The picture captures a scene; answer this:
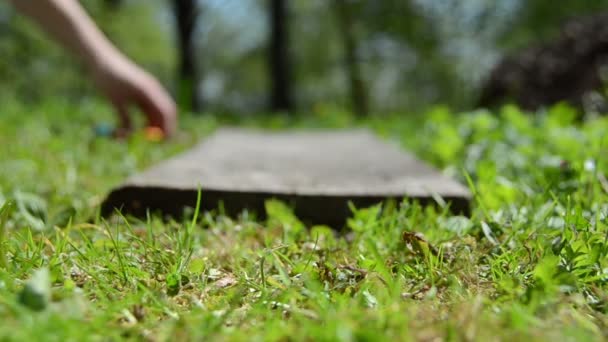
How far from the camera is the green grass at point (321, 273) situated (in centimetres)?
73

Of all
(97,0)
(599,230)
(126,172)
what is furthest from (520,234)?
(97,0)

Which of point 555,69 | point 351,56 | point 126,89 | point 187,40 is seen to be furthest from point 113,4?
point 126,89

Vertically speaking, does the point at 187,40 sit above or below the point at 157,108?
above

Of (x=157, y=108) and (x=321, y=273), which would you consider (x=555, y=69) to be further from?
(x=321, y=273)

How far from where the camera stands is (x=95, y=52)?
90.2 inches

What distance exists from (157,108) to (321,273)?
6.29 ft

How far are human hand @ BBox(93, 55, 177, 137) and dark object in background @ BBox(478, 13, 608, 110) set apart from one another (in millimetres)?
3356

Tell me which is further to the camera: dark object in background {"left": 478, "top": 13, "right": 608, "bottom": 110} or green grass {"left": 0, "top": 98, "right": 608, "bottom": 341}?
dark object in background {"left": 478, "top": 13, "right": 608, "bottom": 110}

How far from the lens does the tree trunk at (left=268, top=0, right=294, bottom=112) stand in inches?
352

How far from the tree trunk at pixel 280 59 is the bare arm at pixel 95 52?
6583 mm

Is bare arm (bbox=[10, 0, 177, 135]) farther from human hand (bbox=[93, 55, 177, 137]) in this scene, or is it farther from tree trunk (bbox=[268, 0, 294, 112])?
tree trunk (bbox=[268, 0, 294, 112])

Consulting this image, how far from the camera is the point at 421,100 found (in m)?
15.1

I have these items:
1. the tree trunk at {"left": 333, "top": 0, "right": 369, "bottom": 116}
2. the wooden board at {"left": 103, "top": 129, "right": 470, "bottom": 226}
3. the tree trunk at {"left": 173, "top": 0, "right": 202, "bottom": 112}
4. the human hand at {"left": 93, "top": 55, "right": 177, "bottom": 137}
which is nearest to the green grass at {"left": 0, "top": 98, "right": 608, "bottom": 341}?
the wooden board at {"left": 103, "top": 129, "right": 470, "bottom": 226}

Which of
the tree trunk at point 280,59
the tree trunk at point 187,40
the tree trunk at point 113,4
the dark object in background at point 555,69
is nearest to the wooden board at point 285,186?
the dark object in background at point 555,69
